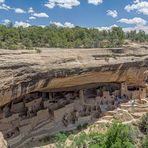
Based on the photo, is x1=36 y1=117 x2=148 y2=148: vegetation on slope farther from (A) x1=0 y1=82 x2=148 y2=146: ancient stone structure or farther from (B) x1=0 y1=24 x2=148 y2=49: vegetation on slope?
(B) x1=0 y1=24 x2=148 y2=49: vegetation on slope

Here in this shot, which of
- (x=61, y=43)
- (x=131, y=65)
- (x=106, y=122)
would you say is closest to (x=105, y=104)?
(x=106, y=122)

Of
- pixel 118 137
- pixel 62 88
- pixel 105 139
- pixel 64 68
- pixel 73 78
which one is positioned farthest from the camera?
pixel 62 88

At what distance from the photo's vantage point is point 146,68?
711 inches

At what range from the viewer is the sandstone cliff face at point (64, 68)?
11.8 metres

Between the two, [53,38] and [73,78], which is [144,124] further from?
[53,38]

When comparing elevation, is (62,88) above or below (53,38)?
below

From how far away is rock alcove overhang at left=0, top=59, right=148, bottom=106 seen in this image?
12465 millimetres

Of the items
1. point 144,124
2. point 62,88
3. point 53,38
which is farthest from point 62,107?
point 53,38

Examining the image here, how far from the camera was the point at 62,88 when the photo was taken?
16.7 m

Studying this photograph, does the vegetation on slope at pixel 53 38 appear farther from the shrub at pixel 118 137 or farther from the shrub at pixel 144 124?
the shrub at pixel 118 137

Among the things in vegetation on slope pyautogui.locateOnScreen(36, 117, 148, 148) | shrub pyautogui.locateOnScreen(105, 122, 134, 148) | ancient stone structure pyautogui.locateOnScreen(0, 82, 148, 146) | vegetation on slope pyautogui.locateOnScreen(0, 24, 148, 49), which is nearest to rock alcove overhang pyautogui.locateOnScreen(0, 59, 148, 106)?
ancient stone structure pyautogui.locateOnScreen(0, 82, 148, 146)

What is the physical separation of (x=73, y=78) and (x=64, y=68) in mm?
1363

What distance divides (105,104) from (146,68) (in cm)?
287

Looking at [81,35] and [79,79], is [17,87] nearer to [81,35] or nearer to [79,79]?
[79,79]
